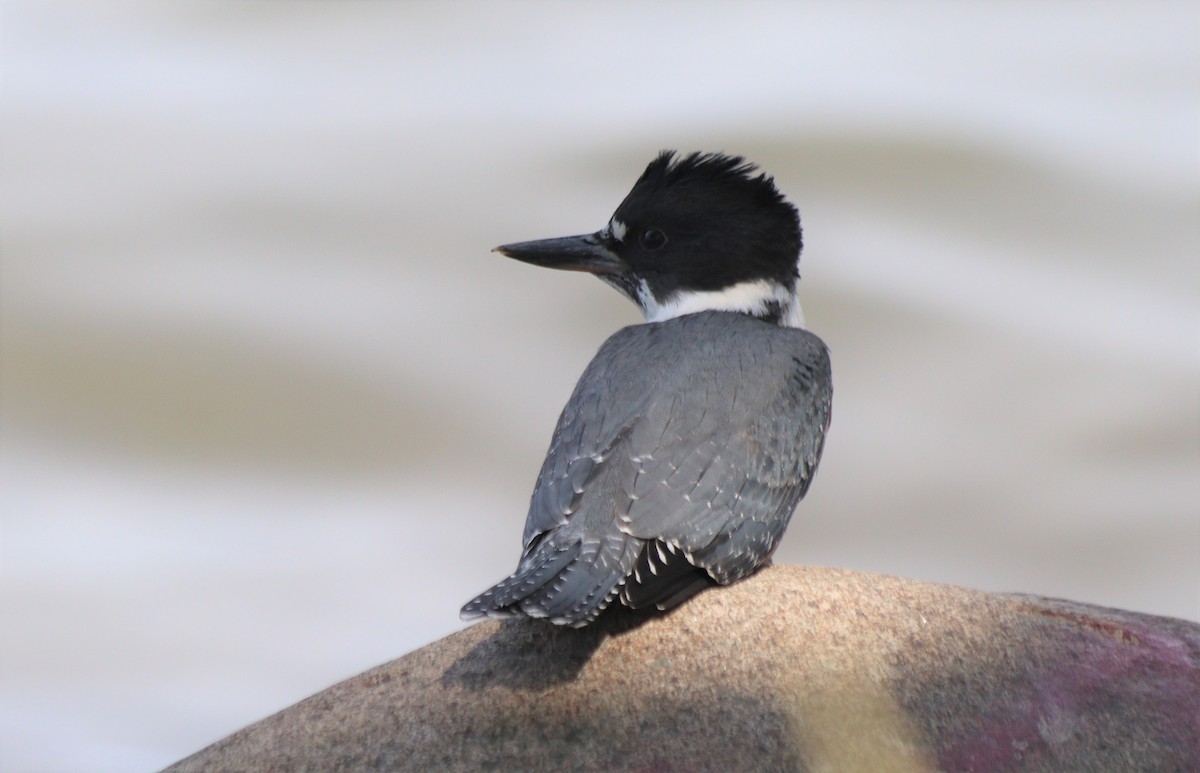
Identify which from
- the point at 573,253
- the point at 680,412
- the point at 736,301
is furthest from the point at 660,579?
the point at 573,253

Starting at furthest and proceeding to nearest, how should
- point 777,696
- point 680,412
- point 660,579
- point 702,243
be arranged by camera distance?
point 702,243 < point 680,412 < point 660,579 < point 777,696

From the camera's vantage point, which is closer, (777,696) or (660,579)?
(777,696)

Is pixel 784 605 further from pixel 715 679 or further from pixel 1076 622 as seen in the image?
pixel 1076 622

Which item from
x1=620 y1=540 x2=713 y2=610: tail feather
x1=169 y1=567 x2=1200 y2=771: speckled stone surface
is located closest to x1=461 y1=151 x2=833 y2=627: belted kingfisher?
x1=620 y1=540 x2=713 y2=610: tail feather

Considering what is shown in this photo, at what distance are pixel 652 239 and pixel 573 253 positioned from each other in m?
0.24

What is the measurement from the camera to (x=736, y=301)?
3.67 meters

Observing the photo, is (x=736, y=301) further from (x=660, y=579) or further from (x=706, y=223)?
(x=660, y=579)

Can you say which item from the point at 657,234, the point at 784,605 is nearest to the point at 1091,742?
the point at 784,605

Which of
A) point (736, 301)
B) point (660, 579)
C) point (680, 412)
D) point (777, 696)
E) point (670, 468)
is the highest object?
point (736, 301)

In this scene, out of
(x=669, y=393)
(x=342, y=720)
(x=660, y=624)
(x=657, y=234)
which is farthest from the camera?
(x=657, y=234)

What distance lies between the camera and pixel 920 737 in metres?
2.35

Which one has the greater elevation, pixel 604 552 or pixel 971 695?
pixel 604 552

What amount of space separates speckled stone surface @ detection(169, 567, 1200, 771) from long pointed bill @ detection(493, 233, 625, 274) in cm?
126

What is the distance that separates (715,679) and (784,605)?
1.06 ft
